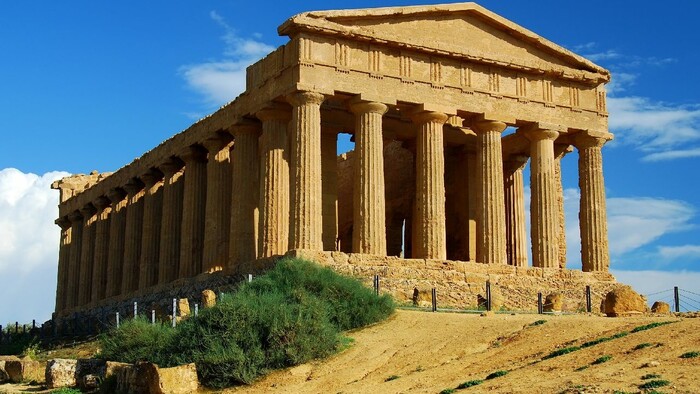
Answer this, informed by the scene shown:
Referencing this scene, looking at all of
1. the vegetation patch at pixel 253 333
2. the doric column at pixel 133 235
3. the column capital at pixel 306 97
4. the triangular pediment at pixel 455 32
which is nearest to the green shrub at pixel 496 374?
the vegetation patch at pixel 253 333

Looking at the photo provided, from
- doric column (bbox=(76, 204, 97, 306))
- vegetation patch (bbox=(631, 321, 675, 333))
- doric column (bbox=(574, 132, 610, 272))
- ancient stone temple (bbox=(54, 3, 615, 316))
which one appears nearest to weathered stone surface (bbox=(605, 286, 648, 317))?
vegetation patch (bbox=(631, 321, 675, 333))

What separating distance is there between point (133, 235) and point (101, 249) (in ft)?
19.2

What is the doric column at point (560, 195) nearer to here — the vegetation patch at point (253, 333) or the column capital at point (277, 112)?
the column capital at point (277, 112)

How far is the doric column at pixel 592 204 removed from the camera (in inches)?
1775

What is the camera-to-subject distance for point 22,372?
32875mm

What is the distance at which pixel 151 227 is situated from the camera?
176 ft

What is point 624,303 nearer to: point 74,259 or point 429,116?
point 429,116

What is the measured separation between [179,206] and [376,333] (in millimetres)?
22780

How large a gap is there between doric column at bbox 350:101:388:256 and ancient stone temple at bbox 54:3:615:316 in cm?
6

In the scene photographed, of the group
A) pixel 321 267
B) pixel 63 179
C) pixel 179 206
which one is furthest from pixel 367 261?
pixel 63 179

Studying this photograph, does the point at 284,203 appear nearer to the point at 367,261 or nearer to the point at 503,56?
the point at 367,261

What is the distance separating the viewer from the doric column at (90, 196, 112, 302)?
60.0 m

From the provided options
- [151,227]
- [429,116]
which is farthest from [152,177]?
[429,116]

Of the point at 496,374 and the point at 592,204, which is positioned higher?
the point at 592,204
